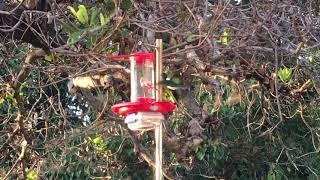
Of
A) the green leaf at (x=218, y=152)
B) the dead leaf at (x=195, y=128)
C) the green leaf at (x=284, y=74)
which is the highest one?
the green leaf at (x=284, y=74)

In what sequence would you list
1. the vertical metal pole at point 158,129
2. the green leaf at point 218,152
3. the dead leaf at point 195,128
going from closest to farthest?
the vertical metal pole at point 158,129, the dead leaf at point 195,128, the green leaf at point 218,152

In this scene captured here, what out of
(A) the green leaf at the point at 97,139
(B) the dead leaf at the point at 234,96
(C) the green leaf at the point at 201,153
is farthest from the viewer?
(C) the green leaf at the point at 201,153

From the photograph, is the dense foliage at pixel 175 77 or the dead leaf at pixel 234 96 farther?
the dead leaf at pixel 234 96

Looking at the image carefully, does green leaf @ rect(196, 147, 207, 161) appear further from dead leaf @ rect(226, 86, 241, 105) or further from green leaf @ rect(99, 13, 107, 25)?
green leaf @ rect(99, 13, 107, 25)

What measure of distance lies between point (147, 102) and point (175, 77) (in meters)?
1.19

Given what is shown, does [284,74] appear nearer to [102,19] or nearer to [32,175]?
[102,19]

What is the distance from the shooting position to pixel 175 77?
11.2ft

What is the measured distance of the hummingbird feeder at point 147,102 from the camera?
218 centimetres

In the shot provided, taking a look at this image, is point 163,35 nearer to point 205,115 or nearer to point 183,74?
point 183,74

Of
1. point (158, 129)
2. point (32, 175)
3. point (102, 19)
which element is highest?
point (102, 19)

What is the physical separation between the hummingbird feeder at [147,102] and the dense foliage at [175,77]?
20 centimetres

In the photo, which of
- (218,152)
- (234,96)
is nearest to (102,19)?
(234,96)

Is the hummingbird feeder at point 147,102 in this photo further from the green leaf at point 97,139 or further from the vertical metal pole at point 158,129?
the green leaf at point 97,139

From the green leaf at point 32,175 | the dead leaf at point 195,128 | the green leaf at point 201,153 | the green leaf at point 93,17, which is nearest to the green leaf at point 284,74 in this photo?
the dead leaf at point 195,128
